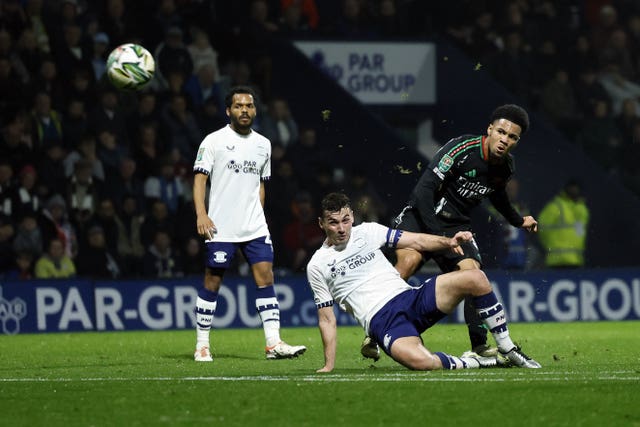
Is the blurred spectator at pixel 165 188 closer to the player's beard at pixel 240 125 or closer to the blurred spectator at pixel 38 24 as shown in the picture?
the blurred spectator at pixel 38 24

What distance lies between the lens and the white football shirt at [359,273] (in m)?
9.14

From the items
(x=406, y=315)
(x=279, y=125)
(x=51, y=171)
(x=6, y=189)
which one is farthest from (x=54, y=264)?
(x=406, y=315)

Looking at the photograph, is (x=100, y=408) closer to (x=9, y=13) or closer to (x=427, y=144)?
(x=9, y=13)

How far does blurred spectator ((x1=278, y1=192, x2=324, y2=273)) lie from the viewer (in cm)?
1719

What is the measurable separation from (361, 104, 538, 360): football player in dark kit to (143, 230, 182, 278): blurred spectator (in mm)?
6808

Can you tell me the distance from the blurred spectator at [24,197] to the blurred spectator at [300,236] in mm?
3154

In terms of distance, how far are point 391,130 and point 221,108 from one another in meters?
2.26

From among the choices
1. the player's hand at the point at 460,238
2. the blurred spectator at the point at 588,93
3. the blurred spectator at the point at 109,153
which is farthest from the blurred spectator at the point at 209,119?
the player's hand at the point at 460,238

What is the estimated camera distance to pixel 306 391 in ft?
26.0

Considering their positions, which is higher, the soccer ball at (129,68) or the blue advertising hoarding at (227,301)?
the soccer ball at (129,68)

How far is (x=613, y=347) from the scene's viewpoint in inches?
471

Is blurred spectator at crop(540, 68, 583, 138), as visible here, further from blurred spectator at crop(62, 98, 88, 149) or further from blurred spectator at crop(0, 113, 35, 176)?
blurred spectator at crop(0, 113, 35, 176)

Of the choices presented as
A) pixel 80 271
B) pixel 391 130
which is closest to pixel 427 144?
pixel 391 130

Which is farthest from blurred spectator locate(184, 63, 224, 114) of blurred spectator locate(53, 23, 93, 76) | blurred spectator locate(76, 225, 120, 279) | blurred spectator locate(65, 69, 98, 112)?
blurred spectator locate(76, 225, 120, 279)
